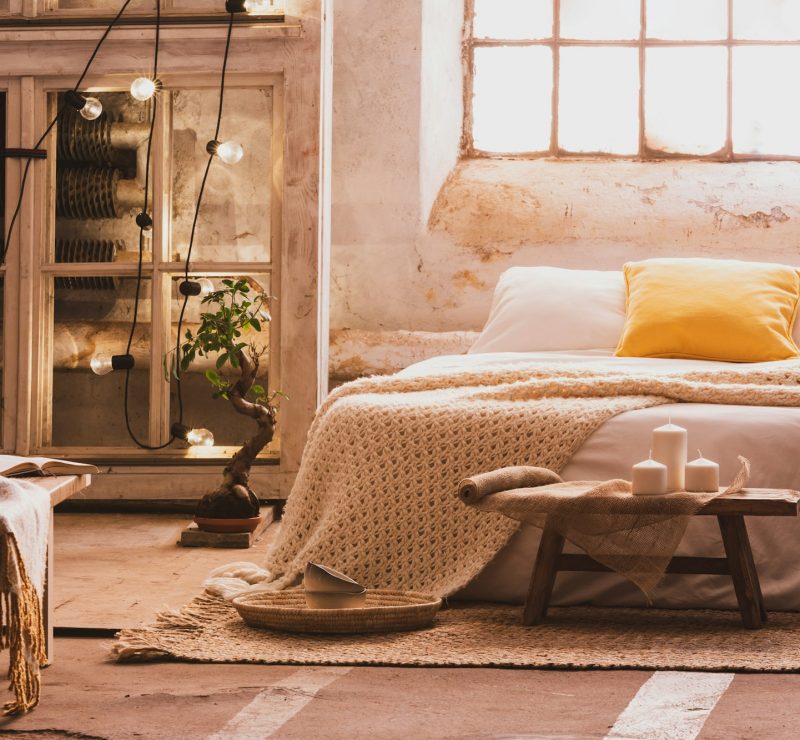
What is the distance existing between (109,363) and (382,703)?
9.01ft

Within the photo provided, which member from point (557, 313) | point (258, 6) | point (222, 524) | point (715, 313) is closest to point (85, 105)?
point (258, 6)

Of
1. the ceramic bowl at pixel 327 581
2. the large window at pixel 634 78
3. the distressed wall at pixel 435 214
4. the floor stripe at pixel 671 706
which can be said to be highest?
the large window at pixel 634 78

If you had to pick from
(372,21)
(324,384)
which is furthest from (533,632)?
(372,21)

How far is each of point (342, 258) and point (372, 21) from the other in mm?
931

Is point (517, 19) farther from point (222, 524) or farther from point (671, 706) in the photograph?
point (671, 706)

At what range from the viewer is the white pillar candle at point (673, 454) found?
104 inches

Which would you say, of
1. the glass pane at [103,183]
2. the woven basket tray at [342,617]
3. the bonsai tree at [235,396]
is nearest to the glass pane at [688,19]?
the glass pane at [103,183]

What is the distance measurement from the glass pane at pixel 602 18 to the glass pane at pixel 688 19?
Answer: 7cm

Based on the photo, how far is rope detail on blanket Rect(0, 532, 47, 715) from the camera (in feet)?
6.68

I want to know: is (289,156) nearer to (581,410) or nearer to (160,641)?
(581,410)

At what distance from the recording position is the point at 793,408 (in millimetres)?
2936

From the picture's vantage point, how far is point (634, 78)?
218 inches

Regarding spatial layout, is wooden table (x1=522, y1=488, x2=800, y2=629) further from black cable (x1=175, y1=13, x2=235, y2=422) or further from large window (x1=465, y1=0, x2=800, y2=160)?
large window (x1=465, y1=0, x2=800, y2=160)

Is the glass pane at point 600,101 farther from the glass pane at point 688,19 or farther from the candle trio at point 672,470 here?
the candle trio at point 672,470
